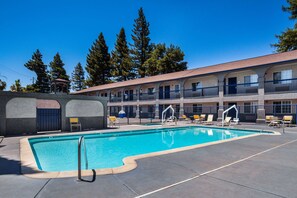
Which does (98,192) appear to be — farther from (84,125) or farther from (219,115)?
(219,115)

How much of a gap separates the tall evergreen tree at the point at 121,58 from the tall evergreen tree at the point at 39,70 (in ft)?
73.1

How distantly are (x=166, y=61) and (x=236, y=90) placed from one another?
76.3ft

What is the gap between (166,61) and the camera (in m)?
45.6

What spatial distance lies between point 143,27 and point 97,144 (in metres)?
49.0

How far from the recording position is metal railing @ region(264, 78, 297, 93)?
20.3 metres

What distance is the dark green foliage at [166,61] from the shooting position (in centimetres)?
4559

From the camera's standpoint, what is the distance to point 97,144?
38.9 feet

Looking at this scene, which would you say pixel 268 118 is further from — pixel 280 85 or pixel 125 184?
pixel 125 184

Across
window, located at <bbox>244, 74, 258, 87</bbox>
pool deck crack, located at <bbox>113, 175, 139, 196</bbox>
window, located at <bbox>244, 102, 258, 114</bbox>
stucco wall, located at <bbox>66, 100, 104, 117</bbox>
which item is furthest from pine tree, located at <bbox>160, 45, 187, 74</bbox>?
pool deck crack, located at <bbox>113, 175, 139, 196</bbox>

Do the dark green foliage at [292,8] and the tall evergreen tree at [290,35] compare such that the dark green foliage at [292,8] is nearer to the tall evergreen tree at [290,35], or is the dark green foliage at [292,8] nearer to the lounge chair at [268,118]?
the tall evergreen tree at [290,35]

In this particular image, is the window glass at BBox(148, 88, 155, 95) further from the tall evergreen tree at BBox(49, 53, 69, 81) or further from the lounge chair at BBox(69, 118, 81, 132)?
the tall evergreen tree at BBox(49, 53, 69, 81)

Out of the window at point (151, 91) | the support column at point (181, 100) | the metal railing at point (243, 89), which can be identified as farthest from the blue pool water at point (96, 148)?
the window at point (151, 91)

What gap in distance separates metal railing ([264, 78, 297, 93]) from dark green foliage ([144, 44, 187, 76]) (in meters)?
26.2

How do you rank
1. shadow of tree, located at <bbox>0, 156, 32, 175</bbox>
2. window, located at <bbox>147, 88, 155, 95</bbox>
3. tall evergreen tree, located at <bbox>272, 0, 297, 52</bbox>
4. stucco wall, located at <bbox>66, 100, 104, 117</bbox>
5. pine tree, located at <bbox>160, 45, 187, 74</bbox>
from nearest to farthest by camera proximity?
shadow of tree, located at <bbox>0, 156, 32, 175</bbox> → stucco wall, located at <bbox>66, 100, 104, 117</bbox> → tall evergreen tree, located at <bbox>272, 0, 297, 52</bbox> → window, located at <bbox>147, 88, 155, 95</bbox> → pine tree, located at <bbox>160, 45, 187, 74</bbox>
